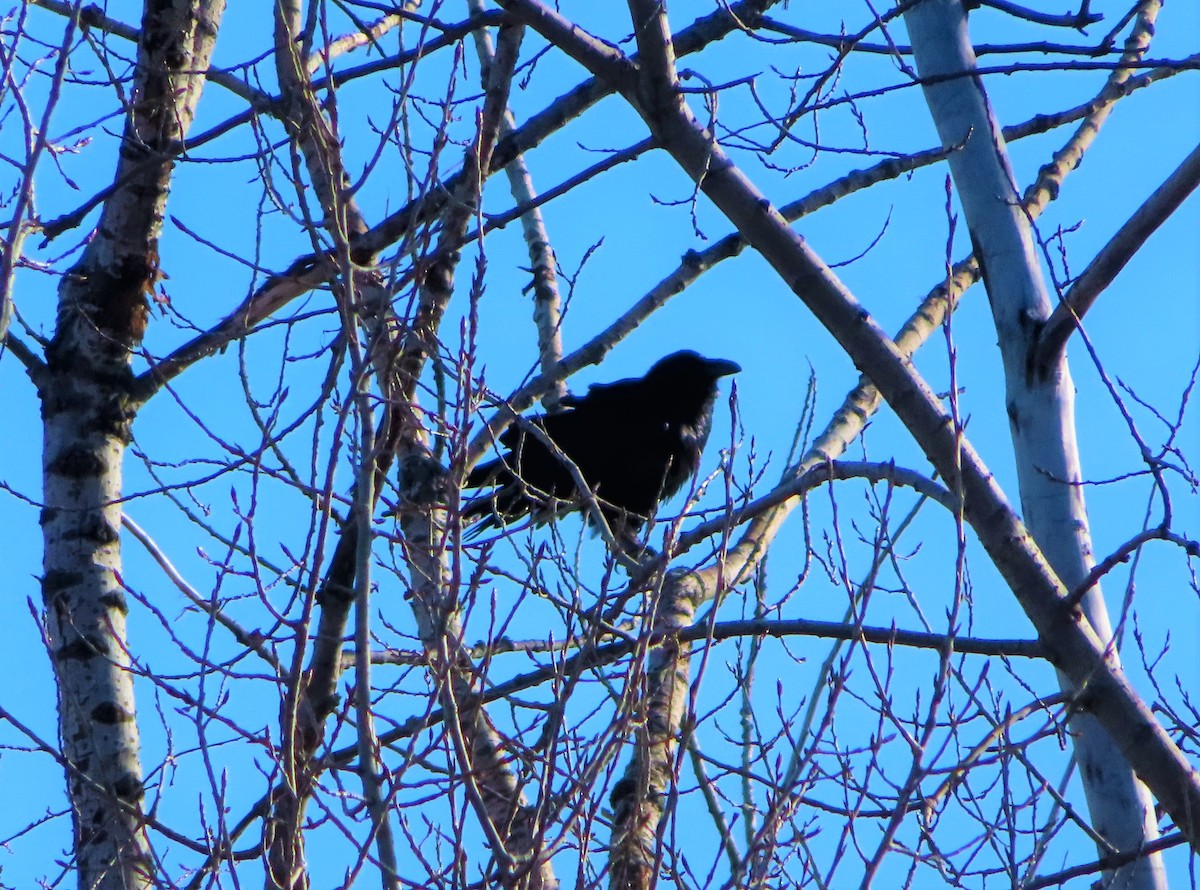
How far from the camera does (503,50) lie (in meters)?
4.24

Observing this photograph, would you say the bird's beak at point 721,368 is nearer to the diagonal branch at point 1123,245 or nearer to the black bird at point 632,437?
the black bird at point 632,437

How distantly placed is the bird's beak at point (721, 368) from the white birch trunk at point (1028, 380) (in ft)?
13.4

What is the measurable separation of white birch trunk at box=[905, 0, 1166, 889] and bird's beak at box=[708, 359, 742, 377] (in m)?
4.08

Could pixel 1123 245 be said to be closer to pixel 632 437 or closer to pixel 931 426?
pixel 931 426

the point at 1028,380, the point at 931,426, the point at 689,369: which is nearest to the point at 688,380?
the point at 689,369

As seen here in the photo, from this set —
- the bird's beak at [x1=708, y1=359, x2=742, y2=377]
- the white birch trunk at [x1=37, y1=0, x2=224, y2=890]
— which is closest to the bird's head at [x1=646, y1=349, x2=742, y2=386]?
the bird's beak at [x1=708, y1=359, x2=742, y2=377]

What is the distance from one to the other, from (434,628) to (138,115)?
225cm

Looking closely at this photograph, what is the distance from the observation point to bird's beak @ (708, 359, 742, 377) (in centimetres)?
802

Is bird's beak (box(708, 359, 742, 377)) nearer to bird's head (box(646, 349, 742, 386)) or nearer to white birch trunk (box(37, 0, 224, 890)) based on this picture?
bird's head (box(646, 349, 742, 386))

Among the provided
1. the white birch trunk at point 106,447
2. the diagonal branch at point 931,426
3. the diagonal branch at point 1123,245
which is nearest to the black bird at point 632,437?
the white birch trunk at point 106,447

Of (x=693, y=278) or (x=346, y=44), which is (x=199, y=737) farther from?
(x=346, y=44)

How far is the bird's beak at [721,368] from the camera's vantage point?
8023mm

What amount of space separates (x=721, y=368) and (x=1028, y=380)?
4.49 m

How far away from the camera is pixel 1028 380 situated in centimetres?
361
